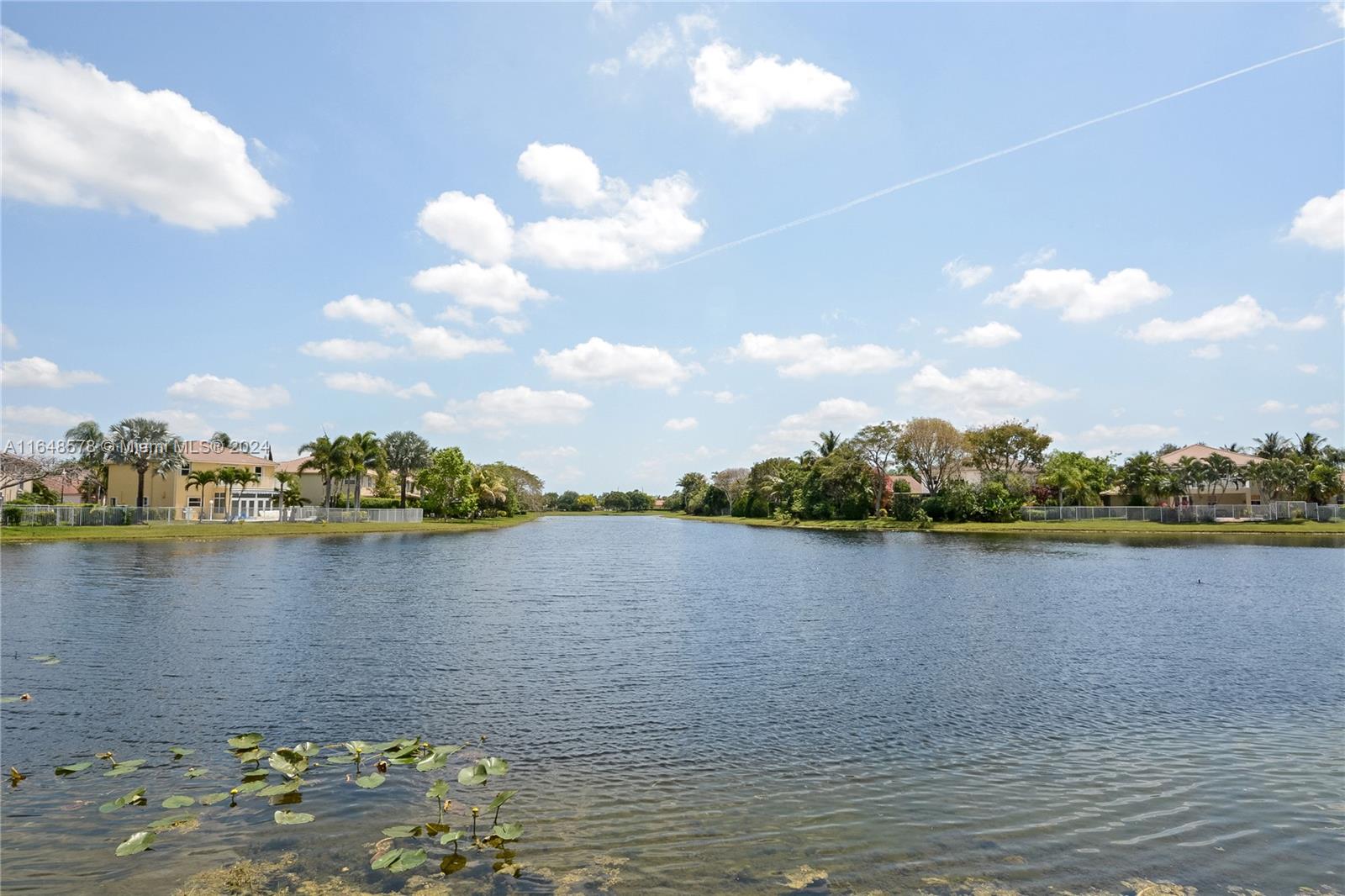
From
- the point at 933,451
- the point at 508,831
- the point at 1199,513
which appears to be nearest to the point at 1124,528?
the point at 1199,513

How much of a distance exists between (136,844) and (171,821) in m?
0.83

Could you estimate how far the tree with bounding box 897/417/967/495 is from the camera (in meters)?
87.6

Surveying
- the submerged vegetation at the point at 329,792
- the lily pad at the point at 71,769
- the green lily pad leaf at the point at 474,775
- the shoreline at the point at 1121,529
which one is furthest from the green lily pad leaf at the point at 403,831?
the shoreline at the point at 1121,529

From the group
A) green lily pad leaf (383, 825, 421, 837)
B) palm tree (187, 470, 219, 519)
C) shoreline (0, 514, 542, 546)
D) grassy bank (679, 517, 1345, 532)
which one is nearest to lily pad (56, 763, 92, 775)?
green lily pad leaf (383, 825, 421, 837)

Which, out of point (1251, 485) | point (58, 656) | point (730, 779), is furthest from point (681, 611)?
point (1251, 485)

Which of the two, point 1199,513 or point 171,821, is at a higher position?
point 1199,513

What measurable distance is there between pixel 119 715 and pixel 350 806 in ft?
22.0

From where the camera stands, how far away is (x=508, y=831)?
820 centimetres

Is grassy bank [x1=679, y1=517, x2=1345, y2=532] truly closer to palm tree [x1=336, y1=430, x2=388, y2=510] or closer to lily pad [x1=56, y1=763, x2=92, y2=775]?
palm tree [x1=336, y1=430, x2=388, y2=510]

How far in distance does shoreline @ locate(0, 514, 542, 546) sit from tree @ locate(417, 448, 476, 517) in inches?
381

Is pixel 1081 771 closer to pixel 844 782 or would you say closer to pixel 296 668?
pixel 844 782

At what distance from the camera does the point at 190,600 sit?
A: 25.2m

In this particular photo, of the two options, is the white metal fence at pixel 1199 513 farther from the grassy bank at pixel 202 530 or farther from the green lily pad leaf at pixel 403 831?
the green lily pad leaf at pixel 403 831

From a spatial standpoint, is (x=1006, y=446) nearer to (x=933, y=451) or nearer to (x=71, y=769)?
(x=933, y=451)
